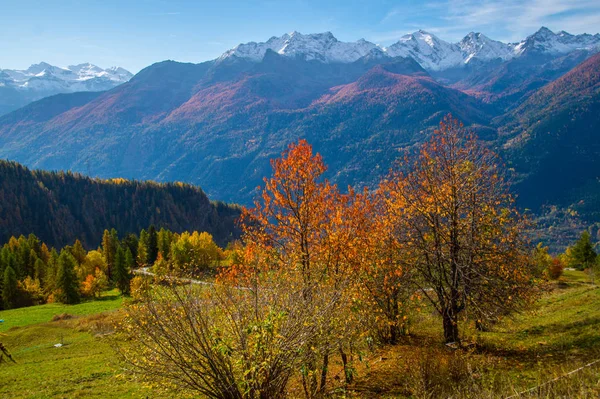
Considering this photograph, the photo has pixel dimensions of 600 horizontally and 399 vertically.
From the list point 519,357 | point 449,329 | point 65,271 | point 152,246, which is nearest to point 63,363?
point 449,329

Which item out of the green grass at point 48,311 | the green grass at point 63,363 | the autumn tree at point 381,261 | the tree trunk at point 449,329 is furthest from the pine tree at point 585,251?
the green grass at point 48,311

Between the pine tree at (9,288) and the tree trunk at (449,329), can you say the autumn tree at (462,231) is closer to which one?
the tree trunk at (449,329)

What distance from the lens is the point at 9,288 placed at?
7075 centimetres

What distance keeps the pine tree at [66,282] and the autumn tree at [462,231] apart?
68.3 metres

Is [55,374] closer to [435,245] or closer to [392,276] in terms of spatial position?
[392,276]

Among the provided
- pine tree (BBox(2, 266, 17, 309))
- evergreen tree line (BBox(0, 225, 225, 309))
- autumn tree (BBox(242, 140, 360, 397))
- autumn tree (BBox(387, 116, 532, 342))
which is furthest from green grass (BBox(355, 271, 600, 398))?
pine tree (BBox(2, 266, 17, 309))

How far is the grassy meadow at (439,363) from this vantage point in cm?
1277

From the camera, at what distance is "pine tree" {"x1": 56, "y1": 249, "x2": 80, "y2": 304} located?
69125mm

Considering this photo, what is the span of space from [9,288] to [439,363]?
80128 mm

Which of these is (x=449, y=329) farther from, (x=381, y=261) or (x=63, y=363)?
(x=63, y=363)

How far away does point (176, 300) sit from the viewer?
11109 mm

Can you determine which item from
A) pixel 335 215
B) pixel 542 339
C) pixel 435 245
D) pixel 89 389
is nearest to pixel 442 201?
pixel 435 245

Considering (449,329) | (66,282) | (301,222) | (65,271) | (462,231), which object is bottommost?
(66,282)

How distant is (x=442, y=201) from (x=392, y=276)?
159 inches
